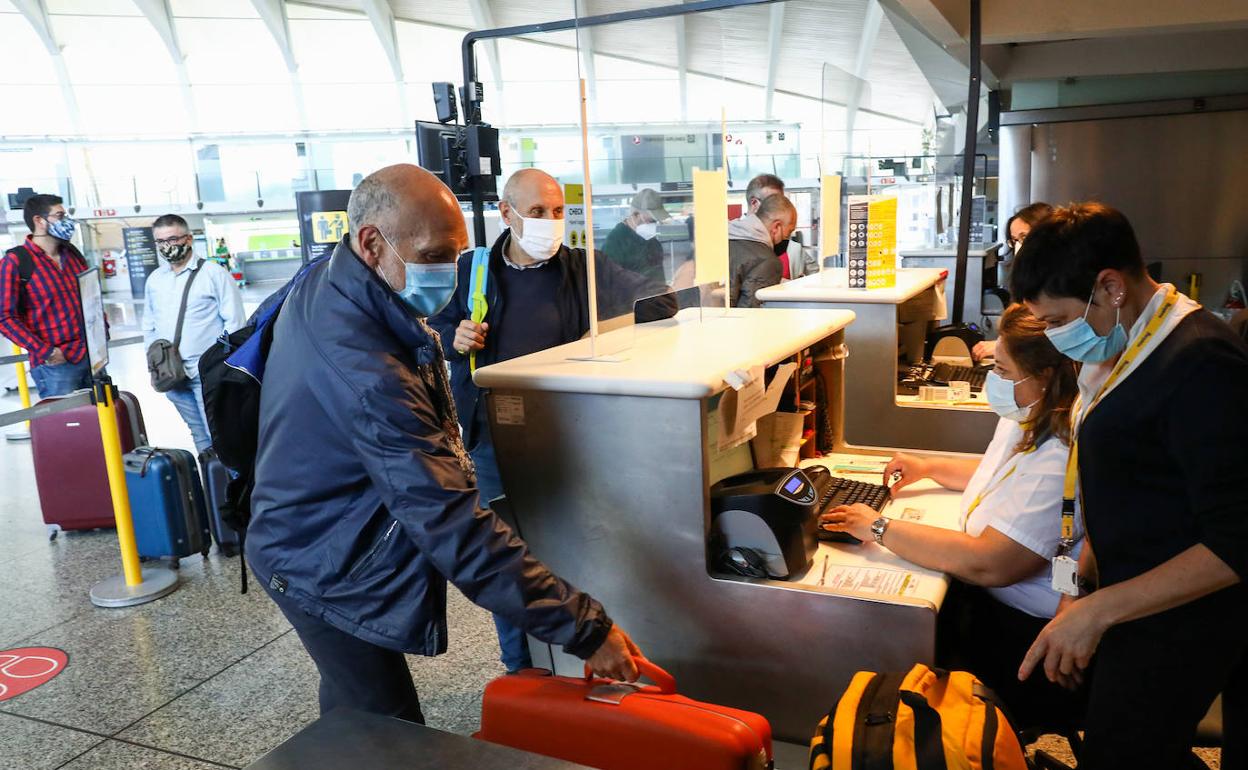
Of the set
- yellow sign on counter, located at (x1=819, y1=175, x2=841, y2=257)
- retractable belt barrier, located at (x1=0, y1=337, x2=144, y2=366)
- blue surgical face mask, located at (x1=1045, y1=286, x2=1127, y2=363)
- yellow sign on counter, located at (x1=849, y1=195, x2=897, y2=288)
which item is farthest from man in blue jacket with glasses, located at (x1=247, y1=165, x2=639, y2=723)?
retractable belt barrier, located at (x1=0, y1=337, x2=144, y2=366)

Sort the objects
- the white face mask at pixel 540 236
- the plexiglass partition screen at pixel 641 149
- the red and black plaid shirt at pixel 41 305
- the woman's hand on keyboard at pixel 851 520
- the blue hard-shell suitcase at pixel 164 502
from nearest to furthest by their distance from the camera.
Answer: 1. the woman's hand on keyboard at pixel 851 520
2. the plexiglass partition screen at pixel 641 149
3. the white face mask at pixel 540 236
4. the blue hard-shell suitcase at pixel 164 502
5. the red and black plaid shirt at pixel 41 305

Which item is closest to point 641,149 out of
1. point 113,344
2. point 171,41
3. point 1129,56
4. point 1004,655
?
point 1004,655

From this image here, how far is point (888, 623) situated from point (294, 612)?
48.4 inches

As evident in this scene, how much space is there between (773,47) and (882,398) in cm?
1868

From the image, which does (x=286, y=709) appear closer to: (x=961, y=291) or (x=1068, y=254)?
(x=1068, y=254)

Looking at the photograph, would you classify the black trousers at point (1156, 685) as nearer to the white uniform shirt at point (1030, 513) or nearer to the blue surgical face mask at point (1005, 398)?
the white uniform shirt at point (1030, 513)

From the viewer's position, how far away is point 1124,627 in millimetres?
1522

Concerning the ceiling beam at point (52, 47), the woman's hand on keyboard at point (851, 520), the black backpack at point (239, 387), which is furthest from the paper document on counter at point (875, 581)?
the ceiling beam at point (52, 47)

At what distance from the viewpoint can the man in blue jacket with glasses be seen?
152cm

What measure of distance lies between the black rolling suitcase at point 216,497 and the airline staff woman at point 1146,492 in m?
3.83

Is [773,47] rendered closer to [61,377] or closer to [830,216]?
[830,216]

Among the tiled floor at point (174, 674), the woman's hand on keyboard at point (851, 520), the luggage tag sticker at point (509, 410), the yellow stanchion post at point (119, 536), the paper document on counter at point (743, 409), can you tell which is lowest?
the tiled floor at point (174, 674)

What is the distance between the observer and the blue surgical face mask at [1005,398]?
6.72 feet

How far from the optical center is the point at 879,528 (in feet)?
6.84
